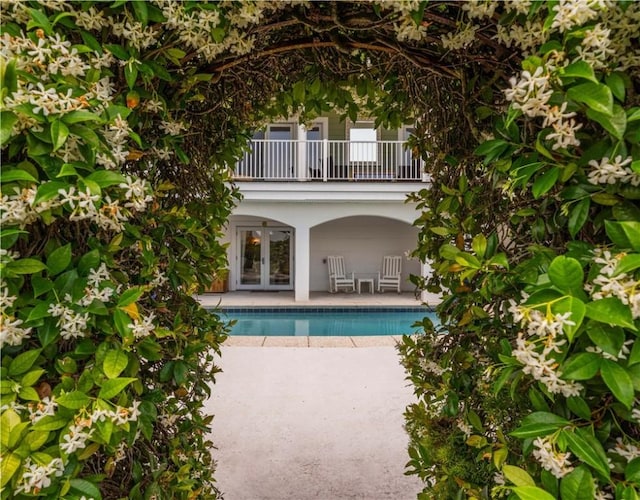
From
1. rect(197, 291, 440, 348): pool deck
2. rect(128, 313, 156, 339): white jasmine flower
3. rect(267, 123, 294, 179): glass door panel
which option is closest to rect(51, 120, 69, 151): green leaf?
rect(128, 313, 156, 339): white jasmine flower

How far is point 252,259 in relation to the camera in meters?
12.5

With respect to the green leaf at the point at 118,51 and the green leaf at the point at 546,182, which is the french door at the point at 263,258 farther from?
the green leaf at the point at 546,182

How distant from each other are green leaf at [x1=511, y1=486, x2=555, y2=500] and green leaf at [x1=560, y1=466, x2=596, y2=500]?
0.03 m

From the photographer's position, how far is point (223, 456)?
2.78 m

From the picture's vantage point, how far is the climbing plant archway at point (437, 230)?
719mm

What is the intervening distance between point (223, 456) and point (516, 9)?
119 inches

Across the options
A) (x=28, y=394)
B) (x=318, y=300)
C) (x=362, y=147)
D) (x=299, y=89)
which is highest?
(x=362, y=147)

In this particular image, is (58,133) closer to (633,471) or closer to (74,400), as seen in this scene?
(74,400)

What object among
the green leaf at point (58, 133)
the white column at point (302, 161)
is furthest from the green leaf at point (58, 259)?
the white column at point (302, 161)

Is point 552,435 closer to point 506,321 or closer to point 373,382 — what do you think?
point 506,321

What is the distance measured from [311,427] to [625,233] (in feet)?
9.87

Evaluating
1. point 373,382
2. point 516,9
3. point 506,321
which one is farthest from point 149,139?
point 373,382

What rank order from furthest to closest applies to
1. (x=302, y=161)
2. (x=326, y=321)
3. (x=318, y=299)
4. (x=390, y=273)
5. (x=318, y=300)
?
(x=390, y=273) → (x=318, y=299) → (x=318, y=300) → (x=302, y=161) → (x=326, y=321)

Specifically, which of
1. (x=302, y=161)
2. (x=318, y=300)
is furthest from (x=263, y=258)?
(x=302, y=161)
